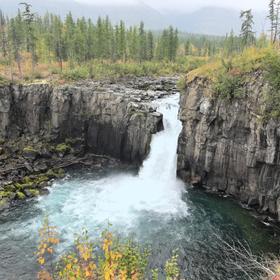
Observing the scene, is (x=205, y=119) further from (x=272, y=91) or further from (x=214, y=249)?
(x=214, y=249)

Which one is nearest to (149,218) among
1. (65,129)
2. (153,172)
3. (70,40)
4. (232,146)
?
(153,172)

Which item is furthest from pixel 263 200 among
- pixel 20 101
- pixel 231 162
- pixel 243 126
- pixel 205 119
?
pixel 20 101

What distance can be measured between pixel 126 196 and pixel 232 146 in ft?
42.7

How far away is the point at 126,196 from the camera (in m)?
37.5

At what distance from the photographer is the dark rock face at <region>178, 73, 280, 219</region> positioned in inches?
1268

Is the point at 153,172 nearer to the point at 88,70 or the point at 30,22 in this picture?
the point at 88,70

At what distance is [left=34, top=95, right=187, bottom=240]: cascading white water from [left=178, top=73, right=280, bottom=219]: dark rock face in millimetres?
2987

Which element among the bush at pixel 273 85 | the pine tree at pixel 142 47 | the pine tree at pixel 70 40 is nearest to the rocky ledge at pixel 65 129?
the bush at pixel 273 85

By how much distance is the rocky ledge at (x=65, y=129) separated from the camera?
44812 millimetres

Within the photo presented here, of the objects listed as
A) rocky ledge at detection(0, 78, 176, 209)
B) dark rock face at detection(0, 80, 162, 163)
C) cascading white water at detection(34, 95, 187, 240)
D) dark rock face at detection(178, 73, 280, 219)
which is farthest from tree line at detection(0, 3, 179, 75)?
dark rock face at detection(178, 73, 280, 219)

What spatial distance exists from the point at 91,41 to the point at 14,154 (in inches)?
2156

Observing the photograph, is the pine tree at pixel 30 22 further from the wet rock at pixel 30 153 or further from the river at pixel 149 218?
the river at pixel 149 218

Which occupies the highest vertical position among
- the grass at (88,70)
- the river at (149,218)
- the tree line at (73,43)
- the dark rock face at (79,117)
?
the tree line at (73,43)

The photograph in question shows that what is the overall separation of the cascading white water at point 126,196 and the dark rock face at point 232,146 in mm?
2987
